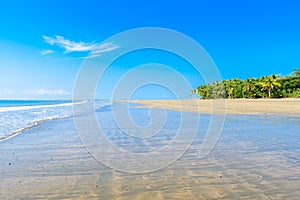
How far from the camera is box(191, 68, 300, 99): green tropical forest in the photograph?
79.9 meters

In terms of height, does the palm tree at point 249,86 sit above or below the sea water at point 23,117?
above

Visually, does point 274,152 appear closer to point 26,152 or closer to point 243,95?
point 26,152

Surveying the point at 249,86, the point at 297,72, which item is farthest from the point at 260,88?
the point at 297,72

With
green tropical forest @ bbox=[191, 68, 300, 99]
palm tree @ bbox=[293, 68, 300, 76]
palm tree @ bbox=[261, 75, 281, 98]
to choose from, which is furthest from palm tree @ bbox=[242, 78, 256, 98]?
palm tree @ bbox=[293, 68, 300, 76]

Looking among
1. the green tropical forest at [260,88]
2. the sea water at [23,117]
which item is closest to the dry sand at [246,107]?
the sea water at [23,117]

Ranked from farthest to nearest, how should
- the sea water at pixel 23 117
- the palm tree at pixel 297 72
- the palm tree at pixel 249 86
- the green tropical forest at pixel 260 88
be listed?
the palm tree at pixel 249 86 < the palm tree at pixel 297 72 < the green tropical forest at pixel 260 88 < the sea water at pixel 23 117

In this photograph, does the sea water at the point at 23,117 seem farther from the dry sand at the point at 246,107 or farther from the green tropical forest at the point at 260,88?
the green tropical forest at the point at 260,88

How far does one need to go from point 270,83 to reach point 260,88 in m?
6.65

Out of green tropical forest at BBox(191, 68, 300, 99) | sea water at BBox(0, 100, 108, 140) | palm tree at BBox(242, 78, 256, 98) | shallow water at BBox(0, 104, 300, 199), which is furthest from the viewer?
palm tree at BBox(242, 78, 256, 98)

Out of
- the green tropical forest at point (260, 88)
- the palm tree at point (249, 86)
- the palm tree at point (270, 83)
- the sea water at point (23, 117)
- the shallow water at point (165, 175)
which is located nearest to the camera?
the shallow water at point (165, 175)

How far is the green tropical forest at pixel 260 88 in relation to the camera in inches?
3145

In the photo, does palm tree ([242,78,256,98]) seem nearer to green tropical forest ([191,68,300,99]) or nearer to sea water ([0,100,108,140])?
green tropical forest ([191,68,300,99])

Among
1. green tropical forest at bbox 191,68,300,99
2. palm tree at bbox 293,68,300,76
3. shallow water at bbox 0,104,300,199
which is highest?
palm tree at bbox 293,68,300,76

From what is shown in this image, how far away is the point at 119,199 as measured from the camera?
4.14 m
